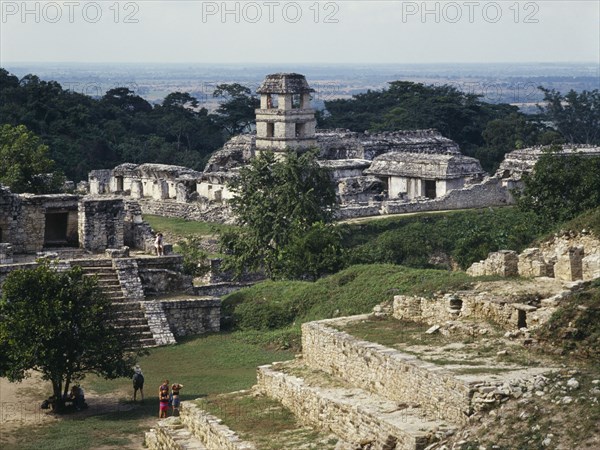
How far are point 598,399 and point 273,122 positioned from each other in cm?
4193

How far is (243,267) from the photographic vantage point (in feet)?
118

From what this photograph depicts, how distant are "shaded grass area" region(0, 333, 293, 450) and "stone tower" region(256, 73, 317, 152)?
27825 millimetres

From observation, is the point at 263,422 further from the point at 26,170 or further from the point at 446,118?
the point at 446,118

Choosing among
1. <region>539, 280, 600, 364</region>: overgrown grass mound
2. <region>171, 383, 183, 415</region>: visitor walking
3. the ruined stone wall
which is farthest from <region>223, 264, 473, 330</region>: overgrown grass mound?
the ruined stone wall

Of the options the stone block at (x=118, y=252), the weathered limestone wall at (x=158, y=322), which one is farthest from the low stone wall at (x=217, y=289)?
the weathered limestone wall at (x=158, y=322)

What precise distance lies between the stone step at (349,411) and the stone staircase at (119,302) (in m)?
7.29

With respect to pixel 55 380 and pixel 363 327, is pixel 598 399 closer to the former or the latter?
pixel 363 327

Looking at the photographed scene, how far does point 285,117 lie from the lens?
56.3 meters

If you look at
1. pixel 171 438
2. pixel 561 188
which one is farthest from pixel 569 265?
pixel 561 188

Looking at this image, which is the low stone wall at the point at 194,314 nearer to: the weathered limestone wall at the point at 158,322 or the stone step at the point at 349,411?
the weathered limestone wall at the point at 158,322

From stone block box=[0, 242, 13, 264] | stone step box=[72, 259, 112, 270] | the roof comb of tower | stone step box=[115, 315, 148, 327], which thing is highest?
the roof comb of tower

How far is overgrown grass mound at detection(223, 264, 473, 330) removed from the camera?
27.4m

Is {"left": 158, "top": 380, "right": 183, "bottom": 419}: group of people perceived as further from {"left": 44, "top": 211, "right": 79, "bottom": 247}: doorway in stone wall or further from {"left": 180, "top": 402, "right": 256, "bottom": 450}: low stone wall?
{"left": 44, "top": 211, "right": 79, "bottom": 247}: doorway in stone wall

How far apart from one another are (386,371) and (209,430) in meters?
2.74
